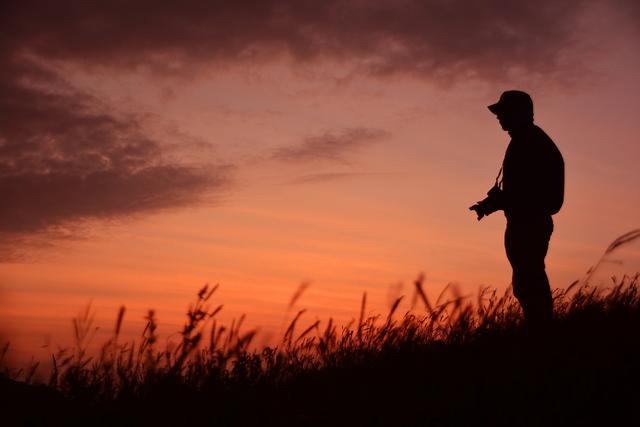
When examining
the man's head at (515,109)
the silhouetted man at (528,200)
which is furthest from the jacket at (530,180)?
the man's head at (515,109)

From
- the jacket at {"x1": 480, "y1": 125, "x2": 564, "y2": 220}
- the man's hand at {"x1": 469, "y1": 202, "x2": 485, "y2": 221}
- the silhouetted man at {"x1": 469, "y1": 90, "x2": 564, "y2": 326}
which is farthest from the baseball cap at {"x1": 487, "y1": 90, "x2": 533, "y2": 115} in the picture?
the man's hand at {"x1": 469, "y1": 202, "x2": 485, "y2": 221}

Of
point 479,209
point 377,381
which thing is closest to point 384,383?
point 377,381

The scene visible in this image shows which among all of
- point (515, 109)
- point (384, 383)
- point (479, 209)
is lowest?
point (384, 383)

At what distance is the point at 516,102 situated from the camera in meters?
6.30

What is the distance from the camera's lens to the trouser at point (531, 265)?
231 inches

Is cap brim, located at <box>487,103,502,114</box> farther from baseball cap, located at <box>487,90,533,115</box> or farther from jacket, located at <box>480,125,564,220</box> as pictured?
jacket, located at <box>480,125,564,220</box>

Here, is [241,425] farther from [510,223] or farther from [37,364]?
[510,223]

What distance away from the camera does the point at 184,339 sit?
4.42m

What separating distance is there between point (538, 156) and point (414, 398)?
2.87 meters

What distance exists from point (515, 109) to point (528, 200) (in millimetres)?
879

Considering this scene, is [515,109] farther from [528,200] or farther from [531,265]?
[531,265]

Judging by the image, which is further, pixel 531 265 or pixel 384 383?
pixel 531 265

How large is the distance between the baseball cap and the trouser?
104cm

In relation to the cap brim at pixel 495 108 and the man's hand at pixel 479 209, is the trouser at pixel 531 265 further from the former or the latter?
the cap brim at pixel 495 108
